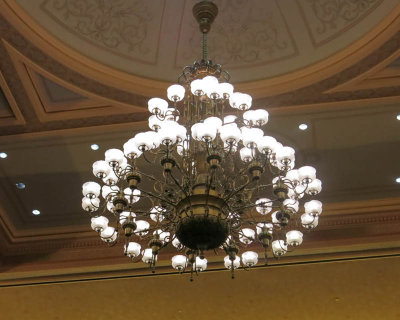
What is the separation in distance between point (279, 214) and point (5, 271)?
204 inches

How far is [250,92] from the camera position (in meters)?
7.37

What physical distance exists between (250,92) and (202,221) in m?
2.72

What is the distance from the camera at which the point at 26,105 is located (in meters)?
7.47

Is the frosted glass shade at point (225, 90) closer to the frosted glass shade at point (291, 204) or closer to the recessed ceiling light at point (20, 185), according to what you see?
the frosted glass shade at point (291, 204)

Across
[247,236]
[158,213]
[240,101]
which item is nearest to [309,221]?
[247,236]

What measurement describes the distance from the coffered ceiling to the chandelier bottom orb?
98.5 inches

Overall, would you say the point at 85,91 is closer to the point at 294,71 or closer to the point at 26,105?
the point at 26,105

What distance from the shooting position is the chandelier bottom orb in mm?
5004

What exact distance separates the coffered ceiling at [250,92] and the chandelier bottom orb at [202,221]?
250cm

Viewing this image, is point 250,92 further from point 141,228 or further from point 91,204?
point 91,204

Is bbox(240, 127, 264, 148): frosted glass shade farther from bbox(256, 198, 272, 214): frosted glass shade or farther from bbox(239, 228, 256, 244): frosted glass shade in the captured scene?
bbox(239, 228, 256, 244): frosted glass shade

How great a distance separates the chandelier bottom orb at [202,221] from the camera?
5004mm

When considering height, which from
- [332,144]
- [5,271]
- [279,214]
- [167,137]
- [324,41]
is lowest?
[279,214]

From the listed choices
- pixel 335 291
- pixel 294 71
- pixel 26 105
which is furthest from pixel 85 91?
pixel 335 291
